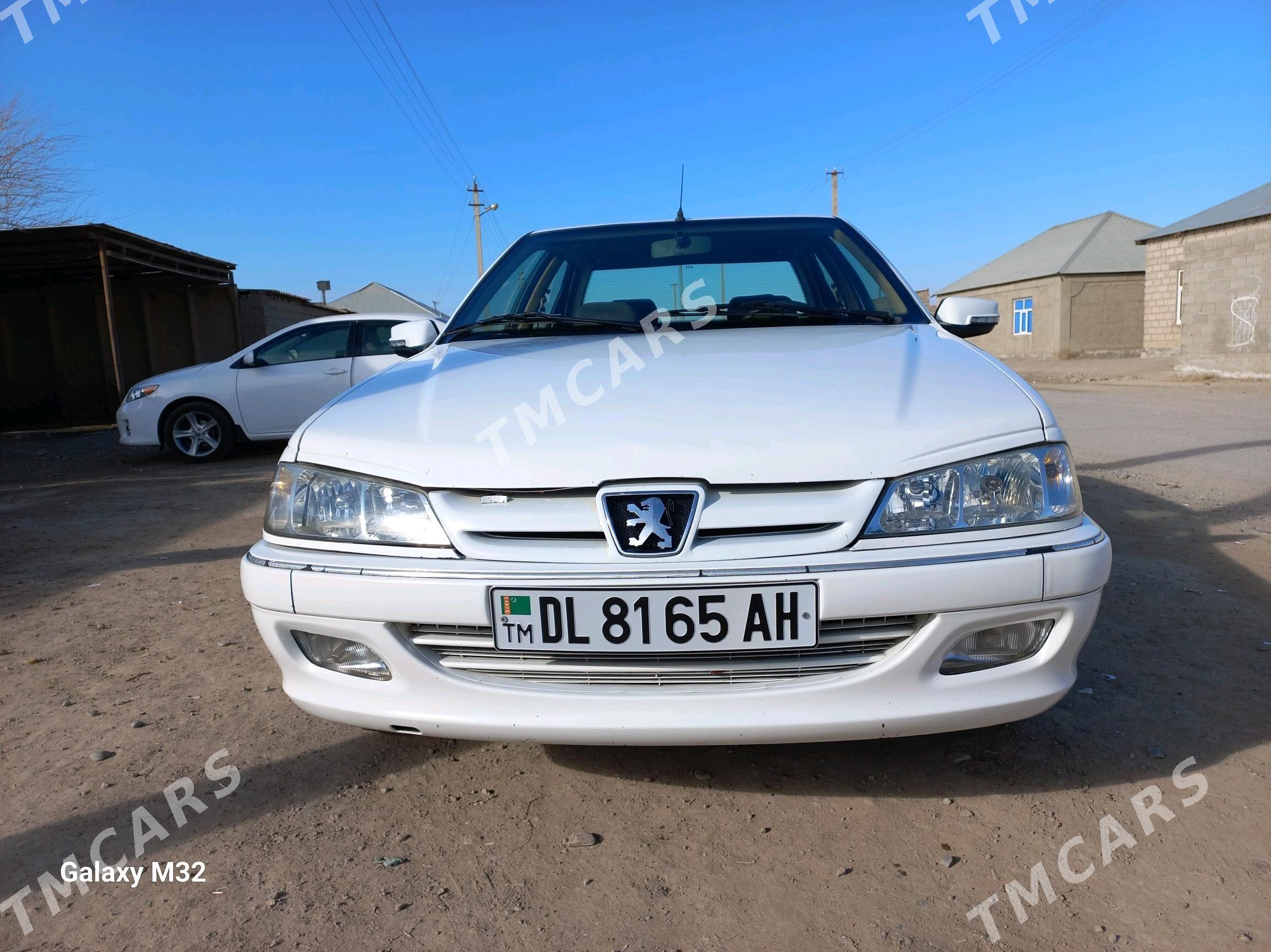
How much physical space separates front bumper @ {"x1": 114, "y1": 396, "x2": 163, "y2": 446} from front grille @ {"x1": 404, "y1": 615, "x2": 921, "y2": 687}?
7.82 m

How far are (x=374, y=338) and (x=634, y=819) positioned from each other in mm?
7655

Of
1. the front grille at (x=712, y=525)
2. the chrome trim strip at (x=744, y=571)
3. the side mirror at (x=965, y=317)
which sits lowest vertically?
the chrome trim strip at (x=744, y=571)

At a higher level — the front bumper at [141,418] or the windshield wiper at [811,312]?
the windshield wiper at [811,312]

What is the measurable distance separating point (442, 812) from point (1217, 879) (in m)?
1.57

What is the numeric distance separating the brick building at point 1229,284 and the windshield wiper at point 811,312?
1958 cm

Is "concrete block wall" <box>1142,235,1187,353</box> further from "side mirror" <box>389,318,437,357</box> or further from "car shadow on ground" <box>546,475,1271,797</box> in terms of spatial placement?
"side mirror" <box>389,318,437,357</box>

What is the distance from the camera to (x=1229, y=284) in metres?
18.7

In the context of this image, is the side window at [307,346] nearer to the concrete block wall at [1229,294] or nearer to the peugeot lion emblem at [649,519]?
the peugeot lion emblem at [649,519]

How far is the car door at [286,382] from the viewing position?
838 centimetres

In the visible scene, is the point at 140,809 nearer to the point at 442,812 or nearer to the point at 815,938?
the point at 442,812

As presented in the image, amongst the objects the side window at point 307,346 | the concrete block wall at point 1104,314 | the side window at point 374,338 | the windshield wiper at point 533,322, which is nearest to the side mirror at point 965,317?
the windshield wiper at point 533,322

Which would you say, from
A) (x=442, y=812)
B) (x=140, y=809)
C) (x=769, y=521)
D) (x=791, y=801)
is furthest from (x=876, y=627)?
(x=140, y=809)

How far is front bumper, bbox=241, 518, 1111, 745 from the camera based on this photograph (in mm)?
1627

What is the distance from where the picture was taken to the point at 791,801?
194 centimetres
